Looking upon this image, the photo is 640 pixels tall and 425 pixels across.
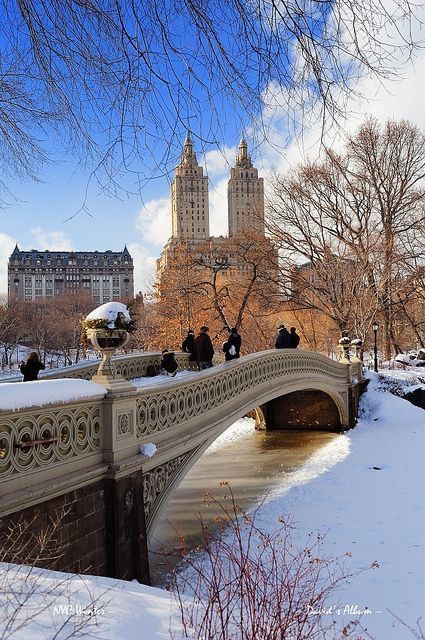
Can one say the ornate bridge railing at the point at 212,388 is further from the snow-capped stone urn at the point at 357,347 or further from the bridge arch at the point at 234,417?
the snow-capped stone urn at the point at 357,347

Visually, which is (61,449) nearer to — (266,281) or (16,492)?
(16,492)

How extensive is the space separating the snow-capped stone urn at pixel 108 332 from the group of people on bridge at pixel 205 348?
7.85 meters

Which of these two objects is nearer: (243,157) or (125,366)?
(243,157)

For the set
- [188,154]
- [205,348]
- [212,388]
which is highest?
[188,154]

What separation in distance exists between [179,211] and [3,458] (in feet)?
7.90

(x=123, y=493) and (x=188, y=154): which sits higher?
(x=188, y=154)

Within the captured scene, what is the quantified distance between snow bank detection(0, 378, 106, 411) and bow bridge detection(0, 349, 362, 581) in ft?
0.12

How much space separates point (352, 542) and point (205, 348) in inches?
287

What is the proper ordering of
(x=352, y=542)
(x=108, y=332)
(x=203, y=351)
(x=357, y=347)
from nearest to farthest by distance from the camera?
(x=108, y=332), (x=352, y=542), (x=203, y=351), (x=357, y=347)

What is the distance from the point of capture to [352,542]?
10219 mm

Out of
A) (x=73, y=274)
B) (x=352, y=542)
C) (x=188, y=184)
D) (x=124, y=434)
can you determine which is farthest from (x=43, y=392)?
(x=73, y=274)

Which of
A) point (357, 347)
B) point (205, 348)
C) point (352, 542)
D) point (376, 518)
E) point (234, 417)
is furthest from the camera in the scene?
point (357, 347)

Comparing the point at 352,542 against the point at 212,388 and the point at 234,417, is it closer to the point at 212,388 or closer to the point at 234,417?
the point at 234,417

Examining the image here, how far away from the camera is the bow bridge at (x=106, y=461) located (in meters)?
4.92
